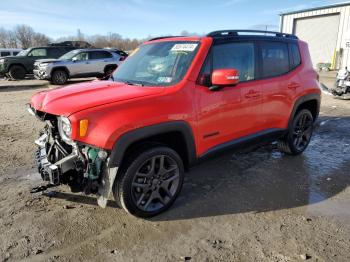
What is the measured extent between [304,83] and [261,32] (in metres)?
1.16

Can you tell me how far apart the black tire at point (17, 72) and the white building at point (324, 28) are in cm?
1952

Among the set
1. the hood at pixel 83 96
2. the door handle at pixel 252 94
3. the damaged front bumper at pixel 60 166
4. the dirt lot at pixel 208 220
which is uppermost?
the hood at pixel 83 96

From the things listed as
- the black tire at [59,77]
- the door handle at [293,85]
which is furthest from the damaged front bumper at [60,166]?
the black tire at [59,77]

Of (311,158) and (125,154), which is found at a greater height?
(125,154)

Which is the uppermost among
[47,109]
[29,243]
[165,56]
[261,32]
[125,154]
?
[261,32]

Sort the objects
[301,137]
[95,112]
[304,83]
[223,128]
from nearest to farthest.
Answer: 1. [95,112]
2. [223,128]
3. [304,83]
4. [301,137]

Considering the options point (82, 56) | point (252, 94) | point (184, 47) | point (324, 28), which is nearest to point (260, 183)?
point (252, 94)

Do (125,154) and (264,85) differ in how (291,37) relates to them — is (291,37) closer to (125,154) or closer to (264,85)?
(264,85)

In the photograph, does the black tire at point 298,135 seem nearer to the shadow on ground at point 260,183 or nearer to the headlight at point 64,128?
the shadow on ground at point 260,183

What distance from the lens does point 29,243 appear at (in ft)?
10.2

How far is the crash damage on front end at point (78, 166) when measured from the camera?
10.3ft

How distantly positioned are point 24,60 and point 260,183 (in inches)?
693

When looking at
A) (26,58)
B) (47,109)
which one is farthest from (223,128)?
(26,58)

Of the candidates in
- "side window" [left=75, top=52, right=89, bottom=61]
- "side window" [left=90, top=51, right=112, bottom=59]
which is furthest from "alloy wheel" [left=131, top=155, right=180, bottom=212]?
"side window" [left=90, top=51, right=112, bottom=59]
